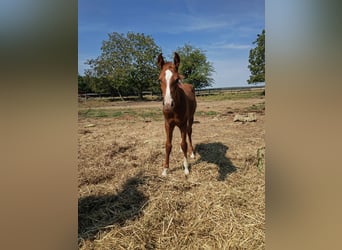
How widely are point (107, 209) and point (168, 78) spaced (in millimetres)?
876

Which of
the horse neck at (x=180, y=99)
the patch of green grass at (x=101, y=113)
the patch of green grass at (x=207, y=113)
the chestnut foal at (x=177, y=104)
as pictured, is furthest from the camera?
the patch of green grass at (x=207, y=113)

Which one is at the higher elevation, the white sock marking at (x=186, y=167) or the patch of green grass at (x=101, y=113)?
the patch of green grass at (x=101, y=113)

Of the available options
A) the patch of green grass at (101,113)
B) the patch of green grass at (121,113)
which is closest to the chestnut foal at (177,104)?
the patch of green grass at (121,113)

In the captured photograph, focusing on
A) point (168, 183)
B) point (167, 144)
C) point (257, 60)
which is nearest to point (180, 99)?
point (167, 144)

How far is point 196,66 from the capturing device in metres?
1.70

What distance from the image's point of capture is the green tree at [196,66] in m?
1.62

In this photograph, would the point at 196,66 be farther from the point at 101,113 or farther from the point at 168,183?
the point at 168,183

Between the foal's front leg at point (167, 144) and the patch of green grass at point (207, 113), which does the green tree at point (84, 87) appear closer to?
the foal's front leg at point (167, 144)

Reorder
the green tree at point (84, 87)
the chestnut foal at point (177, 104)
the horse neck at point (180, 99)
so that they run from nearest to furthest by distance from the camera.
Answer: the green tree at point (84, 87)
the chestnut foal at point (177, 104)
the horse neck at point (180, 99)

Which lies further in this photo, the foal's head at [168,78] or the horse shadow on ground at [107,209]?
the foal's head at [168,78]

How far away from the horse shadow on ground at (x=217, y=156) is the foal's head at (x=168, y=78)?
0.74 m

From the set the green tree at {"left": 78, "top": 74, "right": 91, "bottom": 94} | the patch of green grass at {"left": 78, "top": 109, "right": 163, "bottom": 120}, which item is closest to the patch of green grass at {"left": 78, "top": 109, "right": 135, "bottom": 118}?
the patch of green grass at {"left": 78, "top": 109, "right": 163, "bottom": 120}
